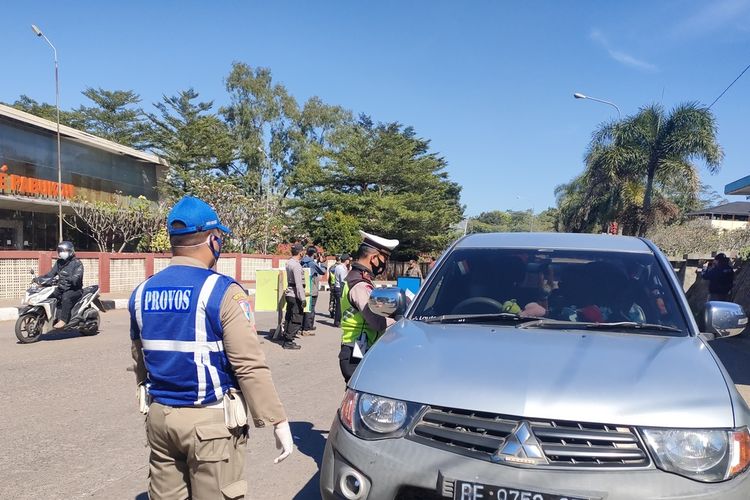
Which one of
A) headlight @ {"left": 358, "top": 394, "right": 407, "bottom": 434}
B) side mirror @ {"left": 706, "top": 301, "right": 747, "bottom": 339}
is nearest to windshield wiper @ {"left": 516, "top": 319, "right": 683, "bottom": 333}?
side mirror @ {"left": 706, "top": 301, "right": 747, "bottom": 339}

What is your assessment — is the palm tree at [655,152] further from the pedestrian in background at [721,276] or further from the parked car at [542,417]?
the parked car at [542,417]

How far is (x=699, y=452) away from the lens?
2.43 meters

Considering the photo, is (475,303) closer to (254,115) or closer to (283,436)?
(283,436)

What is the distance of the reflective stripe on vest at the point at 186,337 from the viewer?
250 cm

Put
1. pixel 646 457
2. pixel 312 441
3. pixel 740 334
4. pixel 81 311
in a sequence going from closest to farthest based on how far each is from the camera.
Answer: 1. pixel 646 457
2. pixel 312 441
3. pixel 81 311
4. pixel 740 334

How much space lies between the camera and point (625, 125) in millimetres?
27625

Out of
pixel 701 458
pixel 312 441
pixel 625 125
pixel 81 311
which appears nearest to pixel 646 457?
pixel 701 458

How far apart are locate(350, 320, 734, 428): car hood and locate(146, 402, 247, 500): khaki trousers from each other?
2.23 ft

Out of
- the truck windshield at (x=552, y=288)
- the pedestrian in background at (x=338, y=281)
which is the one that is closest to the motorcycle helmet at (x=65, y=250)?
the pedestrian in background at (x=338, y=281)

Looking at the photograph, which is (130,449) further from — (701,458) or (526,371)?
(701,458)

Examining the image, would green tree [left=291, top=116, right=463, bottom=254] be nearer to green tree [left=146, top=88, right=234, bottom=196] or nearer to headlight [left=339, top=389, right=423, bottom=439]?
green tree [left=146, top=88, right=234, bottom=196]

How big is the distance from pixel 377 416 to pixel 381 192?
135 feet

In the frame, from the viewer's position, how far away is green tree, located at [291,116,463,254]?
41.5 metres

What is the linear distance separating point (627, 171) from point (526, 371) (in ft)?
93.3
